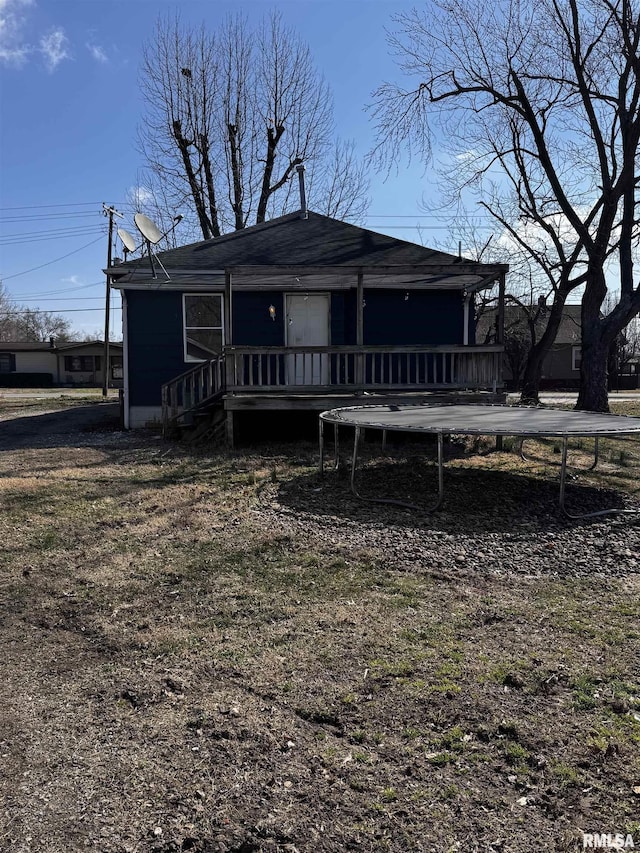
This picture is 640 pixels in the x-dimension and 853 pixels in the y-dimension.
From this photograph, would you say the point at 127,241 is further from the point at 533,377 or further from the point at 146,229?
the point at 533,377

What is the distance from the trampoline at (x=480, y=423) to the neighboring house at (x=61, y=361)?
38.8 metres

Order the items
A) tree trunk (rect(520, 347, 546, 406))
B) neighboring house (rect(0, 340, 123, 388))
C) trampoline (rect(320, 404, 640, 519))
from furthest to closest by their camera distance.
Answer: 1. neighboring house (rect(0, 340, 123, 388))
2. tree trunk (rect(520, 347, 546, 406))
3. trampoline (rect(320, 404, 640, 519))

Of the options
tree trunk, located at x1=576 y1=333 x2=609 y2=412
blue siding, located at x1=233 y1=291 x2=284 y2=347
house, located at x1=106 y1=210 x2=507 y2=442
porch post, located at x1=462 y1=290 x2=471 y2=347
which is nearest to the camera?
house, located at x1=106 y1=210 x2=507 y2=442

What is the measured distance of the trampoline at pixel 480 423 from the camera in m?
5.79

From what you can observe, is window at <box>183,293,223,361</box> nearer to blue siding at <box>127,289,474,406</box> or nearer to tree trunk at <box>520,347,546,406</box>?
blue siding at <box>127,289,474,406</box>

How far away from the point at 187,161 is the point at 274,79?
4.71 m

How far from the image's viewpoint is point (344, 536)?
513 cm

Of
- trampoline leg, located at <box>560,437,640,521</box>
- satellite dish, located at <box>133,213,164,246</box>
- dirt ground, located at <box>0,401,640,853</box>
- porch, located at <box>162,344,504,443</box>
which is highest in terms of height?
satellite dish, located at <box>133,213,164,246</box>

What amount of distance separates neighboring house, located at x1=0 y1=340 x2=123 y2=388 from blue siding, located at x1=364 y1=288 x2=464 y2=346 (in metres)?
34.4

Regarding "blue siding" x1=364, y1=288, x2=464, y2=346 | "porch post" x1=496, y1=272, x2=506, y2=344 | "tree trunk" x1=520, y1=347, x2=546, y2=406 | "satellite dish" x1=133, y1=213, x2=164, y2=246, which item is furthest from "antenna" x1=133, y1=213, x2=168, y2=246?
"tree trunk" x1=520, y1=347, x2=546, y2=406

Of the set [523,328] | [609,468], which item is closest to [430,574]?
[609,468]

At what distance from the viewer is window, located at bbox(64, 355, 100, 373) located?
4422 centimetres

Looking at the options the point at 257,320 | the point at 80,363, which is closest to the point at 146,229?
the point at 257,320

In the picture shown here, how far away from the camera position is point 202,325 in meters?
12.6
